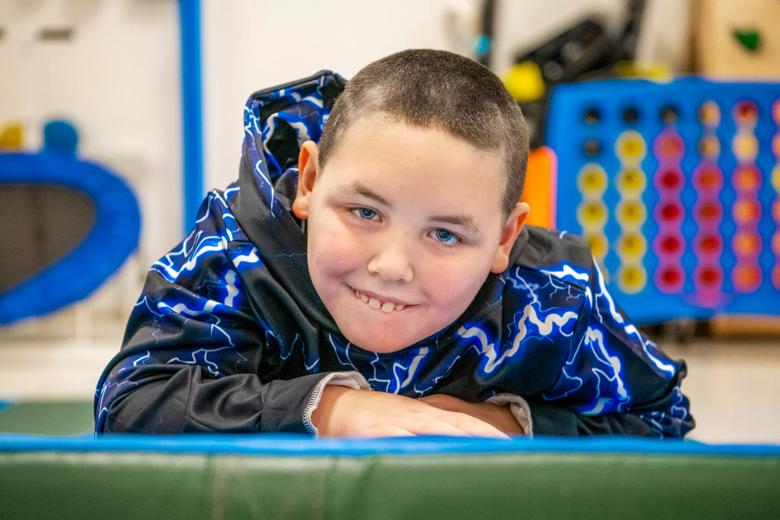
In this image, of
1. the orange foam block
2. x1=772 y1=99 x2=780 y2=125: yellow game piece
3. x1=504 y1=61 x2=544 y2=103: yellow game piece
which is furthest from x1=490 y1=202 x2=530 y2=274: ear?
x1=504 y1=61 x2=544 y2=103: yellow game piece

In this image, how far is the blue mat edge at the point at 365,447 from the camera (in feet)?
1.90

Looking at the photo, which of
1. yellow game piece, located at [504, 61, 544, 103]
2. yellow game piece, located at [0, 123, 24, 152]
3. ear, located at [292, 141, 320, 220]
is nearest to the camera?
ear, located at [292, 141, 320, 220]

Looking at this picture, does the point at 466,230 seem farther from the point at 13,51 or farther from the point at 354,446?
the point at 13,51

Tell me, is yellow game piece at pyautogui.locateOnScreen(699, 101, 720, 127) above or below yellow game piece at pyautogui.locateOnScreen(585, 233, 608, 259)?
above

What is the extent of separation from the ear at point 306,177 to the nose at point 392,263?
5.3 inches

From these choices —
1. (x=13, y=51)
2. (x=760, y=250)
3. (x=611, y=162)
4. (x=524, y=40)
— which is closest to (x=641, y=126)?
(x=611, y=162)

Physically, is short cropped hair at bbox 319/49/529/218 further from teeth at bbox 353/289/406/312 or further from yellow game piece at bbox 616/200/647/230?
yellow game piece at bbox 616/200/647/230

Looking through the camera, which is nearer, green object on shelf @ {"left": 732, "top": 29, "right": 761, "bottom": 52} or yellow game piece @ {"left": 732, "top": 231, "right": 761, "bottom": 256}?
yellow game piece @ {"left": 732, "top": 231, "right": 761, "bottom": 256}

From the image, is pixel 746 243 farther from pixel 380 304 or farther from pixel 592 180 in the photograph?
pixel 380 304

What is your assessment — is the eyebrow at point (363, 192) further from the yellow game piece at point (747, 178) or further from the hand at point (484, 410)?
the yellow game piece at point (747, 178)

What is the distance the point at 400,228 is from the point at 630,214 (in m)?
1.41

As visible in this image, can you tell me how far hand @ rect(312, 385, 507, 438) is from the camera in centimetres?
76

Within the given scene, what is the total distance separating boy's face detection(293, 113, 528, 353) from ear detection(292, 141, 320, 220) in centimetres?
3

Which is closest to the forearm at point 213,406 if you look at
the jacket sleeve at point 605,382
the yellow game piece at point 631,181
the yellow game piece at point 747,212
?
the jacket sleeve at point 605,382
